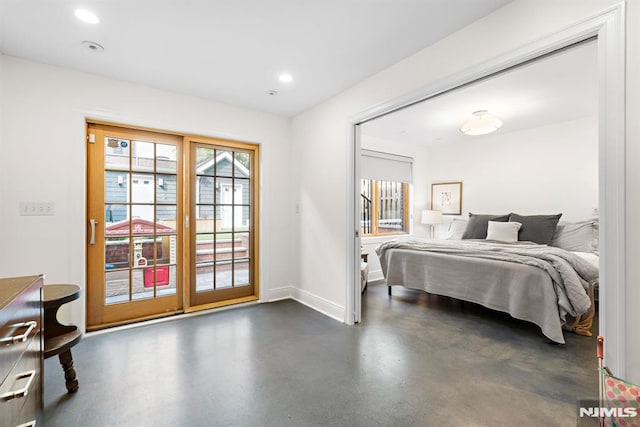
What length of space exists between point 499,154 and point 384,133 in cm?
211

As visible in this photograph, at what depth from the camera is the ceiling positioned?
5.98 ft

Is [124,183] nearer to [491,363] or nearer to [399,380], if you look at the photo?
[399,380]

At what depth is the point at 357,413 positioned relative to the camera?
5.35ft

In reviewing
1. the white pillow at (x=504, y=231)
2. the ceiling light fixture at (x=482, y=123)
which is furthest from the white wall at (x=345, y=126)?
the white pillow at (x=504, y=231)

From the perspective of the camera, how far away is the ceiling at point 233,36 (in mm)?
1822

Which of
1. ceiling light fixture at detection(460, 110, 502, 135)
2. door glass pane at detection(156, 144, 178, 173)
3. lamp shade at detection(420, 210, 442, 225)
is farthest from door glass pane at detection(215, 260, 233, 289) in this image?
lamp shade at detection(420, 210, 442, 225)

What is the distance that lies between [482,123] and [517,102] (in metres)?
0.45

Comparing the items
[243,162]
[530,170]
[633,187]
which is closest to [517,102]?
[530,170]

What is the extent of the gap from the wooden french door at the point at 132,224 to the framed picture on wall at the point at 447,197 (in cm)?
474

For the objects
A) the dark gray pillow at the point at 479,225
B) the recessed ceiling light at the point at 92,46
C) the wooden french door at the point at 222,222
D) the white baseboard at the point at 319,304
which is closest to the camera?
the recessed ceiling light at the point at 92,46

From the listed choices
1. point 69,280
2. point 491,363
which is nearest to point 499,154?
point 491,363

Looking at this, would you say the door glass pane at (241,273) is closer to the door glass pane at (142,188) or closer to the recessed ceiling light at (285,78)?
the door glass pane at (142,188)

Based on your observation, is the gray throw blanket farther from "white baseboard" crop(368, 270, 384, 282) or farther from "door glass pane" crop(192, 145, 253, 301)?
"door glass pane" crop(192, 145, 253, 301)

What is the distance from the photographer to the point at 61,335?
186cm
